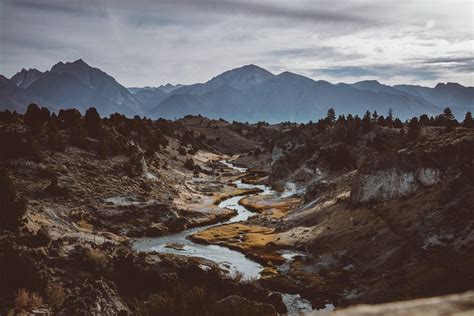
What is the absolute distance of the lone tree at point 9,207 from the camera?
42844 millimetres

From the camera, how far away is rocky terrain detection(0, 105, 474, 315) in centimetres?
2823

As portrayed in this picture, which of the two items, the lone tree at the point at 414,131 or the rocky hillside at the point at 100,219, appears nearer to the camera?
the rocky hillside at the point at 100,219

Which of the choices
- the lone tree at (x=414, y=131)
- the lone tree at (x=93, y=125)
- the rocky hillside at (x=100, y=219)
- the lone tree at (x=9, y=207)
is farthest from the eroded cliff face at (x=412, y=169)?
the lone tree at (x=93, y=125)

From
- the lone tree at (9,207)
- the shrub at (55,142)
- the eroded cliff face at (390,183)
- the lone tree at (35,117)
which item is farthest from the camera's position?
the lone tree at (35,117)

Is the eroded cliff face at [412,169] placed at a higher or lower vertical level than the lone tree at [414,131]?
lower

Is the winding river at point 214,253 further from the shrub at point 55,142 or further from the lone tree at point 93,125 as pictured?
the lone tree at point 93,125

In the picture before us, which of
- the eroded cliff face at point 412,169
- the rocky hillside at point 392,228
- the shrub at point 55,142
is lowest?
the rocky hillside at point 392,228

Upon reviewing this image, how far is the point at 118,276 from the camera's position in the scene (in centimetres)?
3284

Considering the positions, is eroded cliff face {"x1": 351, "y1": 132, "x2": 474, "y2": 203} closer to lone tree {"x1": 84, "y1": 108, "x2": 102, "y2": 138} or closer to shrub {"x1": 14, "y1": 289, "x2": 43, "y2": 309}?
shrub {"x1": 14, "y1": 289, "x2": 43, "y2": 309}

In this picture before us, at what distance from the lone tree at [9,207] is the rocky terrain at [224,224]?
0.40 feet

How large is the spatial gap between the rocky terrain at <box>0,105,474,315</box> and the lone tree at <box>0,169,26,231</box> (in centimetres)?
12

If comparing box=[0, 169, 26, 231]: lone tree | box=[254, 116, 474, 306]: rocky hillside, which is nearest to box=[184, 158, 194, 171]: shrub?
box=[254, 116, 474, 306]: rocky hillside

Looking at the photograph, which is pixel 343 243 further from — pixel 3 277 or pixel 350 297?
pixel 3 277

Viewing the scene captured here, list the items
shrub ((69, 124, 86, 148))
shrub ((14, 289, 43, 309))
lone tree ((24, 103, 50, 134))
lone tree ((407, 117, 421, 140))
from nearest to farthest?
shrub ((14, 289, 43, 309)) < lone tree ((24, 103, 50, 134)) < shrub ((69, 124, 86, 148)) < lone tree ((407, 117, 421, 140))
